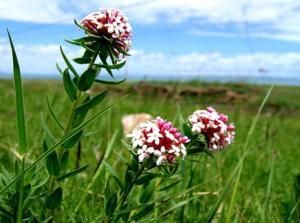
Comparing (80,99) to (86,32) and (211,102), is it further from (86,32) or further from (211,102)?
(211,102)

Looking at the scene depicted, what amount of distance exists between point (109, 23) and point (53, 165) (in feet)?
1.38

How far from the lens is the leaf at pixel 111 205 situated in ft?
4.93

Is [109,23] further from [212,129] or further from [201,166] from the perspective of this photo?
[201,166]

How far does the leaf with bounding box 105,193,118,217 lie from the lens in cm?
150


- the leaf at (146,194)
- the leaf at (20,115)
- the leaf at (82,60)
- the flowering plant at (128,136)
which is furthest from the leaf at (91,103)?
the leaf at (146,194)

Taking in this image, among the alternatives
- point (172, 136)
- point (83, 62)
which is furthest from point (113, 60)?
point (172, 136)

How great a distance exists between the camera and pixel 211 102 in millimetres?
8648

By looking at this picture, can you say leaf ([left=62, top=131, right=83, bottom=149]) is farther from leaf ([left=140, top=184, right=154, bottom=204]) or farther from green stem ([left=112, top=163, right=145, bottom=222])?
leaf ([left=140, top=184, right=154, bottom=204])

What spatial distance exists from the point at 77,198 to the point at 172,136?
3.37ft

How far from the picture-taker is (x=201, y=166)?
295 cm

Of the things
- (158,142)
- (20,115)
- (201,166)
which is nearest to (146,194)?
(158,142)

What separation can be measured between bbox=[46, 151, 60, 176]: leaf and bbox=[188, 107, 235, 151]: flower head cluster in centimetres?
38

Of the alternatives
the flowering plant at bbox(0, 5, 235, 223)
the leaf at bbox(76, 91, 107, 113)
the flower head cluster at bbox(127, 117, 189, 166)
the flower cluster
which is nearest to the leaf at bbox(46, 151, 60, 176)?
the flowering plant at bbox(0, 5, 235, 223)

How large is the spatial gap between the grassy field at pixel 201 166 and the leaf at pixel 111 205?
0.16 m
